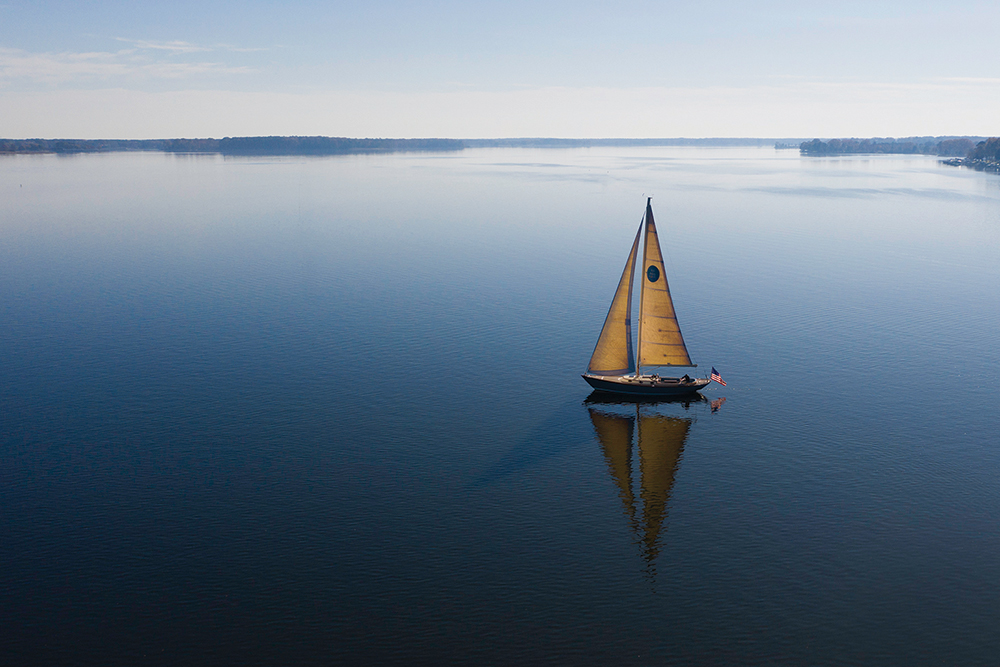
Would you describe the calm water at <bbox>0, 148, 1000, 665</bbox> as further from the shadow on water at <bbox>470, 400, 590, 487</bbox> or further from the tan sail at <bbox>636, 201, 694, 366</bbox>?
the tan sail at <bbox>636, 201, 694, 366</bbox>

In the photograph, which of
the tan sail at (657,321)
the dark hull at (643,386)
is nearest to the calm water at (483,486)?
the dark hull at (643,386)

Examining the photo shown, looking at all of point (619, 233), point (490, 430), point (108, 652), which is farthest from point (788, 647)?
point (619, 233)

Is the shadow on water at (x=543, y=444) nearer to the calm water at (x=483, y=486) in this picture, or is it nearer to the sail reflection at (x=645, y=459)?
the calm water at (x=483, y=486)

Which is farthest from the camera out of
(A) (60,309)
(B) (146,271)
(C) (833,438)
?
(B) (146,271)

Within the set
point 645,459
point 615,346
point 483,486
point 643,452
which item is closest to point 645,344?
point 615,346

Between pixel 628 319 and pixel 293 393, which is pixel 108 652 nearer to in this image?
pixel 293 393

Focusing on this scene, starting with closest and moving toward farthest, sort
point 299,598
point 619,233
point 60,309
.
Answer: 1. point 299,598
2. point 60,309
3. point 619,233

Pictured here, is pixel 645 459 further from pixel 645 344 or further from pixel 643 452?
pixel 645 344
